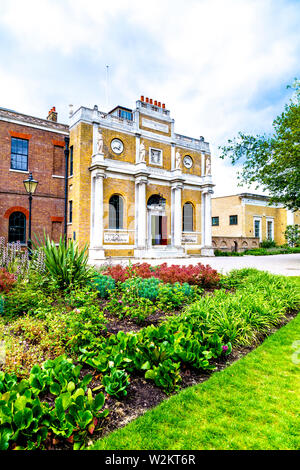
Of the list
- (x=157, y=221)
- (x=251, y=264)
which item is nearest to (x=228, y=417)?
(x=251, y=264)

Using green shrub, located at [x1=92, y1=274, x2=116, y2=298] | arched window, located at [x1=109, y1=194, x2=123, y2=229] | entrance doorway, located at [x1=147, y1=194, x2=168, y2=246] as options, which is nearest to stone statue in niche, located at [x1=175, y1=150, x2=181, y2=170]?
entrance doorway, located at [x1=147, y1=194, x2=168, y2=246]

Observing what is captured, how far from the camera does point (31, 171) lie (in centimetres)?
1884

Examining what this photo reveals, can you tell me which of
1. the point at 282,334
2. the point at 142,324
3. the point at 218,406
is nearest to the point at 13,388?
the point at 218,406

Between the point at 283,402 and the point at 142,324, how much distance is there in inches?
98.3

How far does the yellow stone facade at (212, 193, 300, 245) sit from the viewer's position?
3531 cm

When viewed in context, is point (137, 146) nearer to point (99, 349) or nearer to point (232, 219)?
point (232, 219)

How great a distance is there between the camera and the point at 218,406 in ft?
8.46

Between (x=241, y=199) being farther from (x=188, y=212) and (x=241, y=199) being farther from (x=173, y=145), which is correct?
(x=173, y=145)

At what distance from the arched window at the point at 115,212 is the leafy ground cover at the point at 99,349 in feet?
45.0

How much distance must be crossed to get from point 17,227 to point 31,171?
402 centimetres

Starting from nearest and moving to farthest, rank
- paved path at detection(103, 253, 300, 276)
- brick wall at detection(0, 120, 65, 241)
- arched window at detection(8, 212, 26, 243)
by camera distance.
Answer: paved path at detection(103, 253, 300, 276)
brick wall at detection(0, 120, 65, 241)
arched window at detection(8, 212, 26, 243)

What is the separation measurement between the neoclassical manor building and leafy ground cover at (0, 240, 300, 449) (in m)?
13.0

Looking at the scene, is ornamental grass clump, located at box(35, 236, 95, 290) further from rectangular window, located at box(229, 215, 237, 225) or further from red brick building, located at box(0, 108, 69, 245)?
rectangular window, located at box(229, 215, 237, 225)

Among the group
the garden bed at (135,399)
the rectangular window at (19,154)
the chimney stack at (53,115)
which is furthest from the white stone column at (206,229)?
the garden bed at (135,399)
